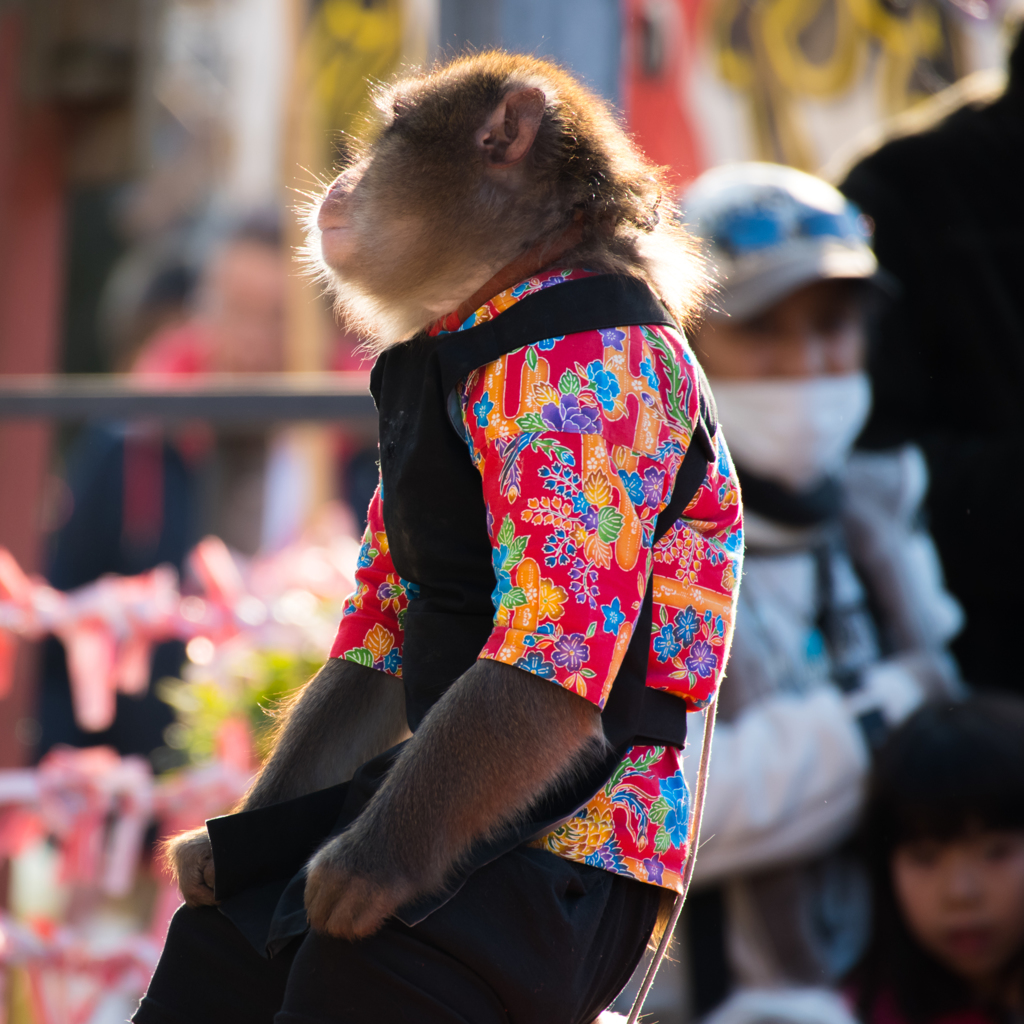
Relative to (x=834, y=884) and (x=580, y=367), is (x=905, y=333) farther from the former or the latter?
(x=580, y=367)

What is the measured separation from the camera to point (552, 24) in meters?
1.81

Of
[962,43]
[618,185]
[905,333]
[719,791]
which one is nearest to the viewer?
[618,185]

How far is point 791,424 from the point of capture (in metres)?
2.16

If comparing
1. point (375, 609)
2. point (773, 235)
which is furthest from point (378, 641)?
point (773, 235)

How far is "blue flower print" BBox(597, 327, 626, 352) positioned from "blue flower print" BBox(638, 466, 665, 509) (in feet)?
A: 0.24

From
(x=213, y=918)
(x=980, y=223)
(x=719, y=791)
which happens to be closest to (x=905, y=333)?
(x=980, y=223)

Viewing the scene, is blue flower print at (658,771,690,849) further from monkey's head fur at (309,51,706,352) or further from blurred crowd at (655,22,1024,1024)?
blurred crowd at (655,22,1024,1024)

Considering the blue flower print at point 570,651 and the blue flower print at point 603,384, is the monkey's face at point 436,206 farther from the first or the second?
the blue flower print at point 570,651

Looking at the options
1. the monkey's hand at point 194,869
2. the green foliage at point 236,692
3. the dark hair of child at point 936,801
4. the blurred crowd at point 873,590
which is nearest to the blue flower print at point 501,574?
the monkey's hand at point 194,869

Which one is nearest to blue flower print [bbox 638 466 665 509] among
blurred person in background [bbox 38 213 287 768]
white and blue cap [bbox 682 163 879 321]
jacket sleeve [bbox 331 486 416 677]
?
jacket sleeve [bbox 331 486 416 677]

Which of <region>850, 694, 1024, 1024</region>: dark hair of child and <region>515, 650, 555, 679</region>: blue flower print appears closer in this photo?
<region>515, 650, 555, 679</region>: blue flower print

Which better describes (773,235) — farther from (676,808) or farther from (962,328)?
(676,808)

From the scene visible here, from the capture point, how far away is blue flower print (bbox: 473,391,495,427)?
0.77 m

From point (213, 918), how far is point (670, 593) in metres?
0.34
